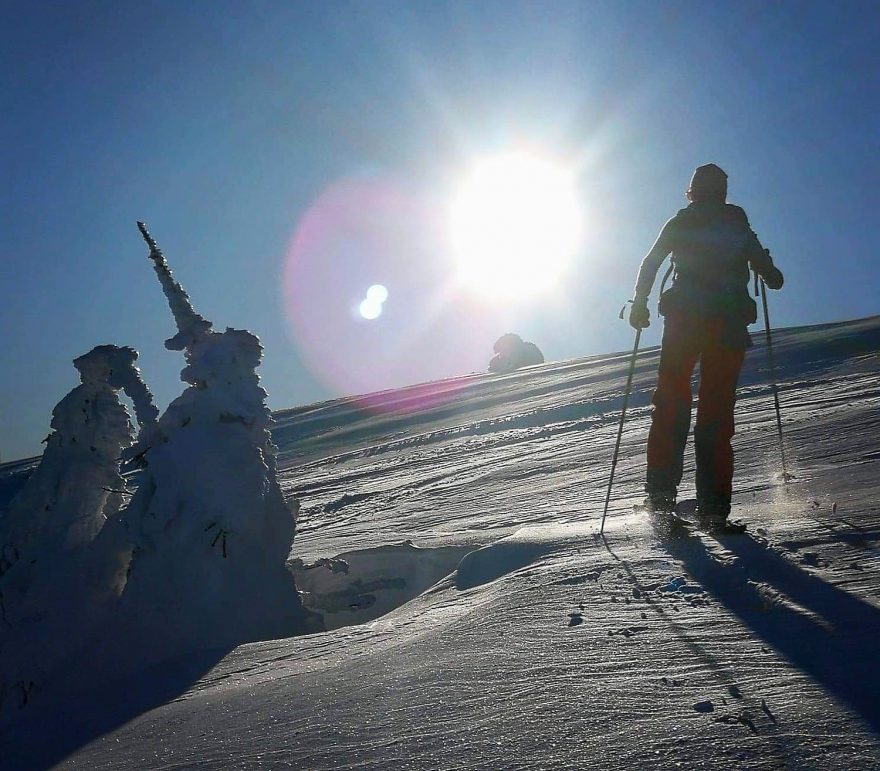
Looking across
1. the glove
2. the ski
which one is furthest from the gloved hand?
the ski

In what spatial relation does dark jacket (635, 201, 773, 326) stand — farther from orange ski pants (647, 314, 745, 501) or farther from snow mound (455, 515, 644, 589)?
snow mound (455, 515, 644, 589)

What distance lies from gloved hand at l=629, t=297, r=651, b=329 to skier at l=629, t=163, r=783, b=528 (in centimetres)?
20

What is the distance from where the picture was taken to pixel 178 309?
18.4 ft

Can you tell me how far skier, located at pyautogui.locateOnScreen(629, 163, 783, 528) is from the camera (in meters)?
3.82

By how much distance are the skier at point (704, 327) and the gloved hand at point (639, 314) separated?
20 centimetres

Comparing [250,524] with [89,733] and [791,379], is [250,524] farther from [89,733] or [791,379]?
[791,379]

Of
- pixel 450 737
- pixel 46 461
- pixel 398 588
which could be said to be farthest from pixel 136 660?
pixel 450 737

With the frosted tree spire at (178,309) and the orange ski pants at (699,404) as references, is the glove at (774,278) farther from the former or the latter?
the frosted tree spire at (178,309)

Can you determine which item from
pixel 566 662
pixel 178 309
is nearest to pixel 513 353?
pixel 178 309

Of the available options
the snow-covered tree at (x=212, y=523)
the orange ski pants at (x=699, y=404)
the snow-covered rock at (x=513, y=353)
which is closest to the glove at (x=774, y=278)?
the orange ski pants at (x=699, y=404)

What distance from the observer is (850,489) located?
3.59 m

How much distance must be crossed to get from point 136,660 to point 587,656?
317 cm

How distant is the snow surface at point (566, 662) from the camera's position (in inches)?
58.1

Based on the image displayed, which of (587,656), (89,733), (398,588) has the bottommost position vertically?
(398,588)
